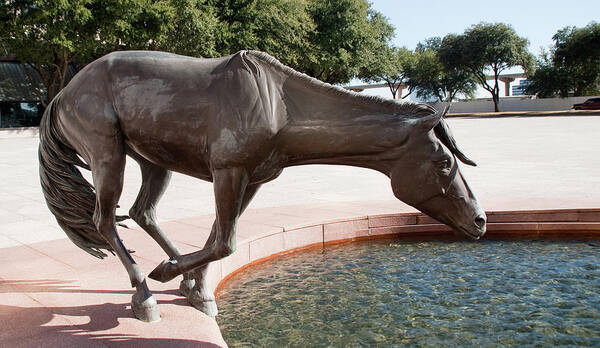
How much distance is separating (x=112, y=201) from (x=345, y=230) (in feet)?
10.7

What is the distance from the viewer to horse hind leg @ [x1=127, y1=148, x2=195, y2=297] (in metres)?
3.85

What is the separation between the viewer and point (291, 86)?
314cm

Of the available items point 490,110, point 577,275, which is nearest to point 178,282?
point 577,275

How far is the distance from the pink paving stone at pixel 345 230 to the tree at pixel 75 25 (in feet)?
82.6

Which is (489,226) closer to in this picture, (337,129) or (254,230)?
(254,230)

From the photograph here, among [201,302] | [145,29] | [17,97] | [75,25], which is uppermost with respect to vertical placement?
[75,25]

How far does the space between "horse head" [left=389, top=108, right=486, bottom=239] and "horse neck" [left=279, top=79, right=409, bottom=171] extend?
0.09m

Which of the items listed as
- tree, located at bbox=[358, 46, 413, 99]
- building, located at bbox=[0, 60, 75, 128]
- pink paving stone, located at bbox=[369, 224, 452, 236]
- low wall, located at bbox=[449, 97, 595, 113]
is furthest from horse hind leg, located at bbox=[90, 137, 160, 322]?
low wall, located at bbox=[449, 97, 595, 113]

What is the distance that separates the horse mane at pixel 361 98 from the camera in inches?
114

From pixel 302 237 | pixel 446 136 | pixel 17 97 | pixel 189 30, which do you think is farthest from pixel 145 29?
pixel 446 136

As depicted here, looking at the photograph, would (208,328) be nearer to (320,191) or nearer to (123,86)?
(123,86)

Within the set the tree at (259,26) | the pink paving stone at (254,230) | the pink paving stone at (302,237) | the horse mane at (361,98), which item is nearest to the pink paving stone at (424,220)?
the pink paving stone at (302,237)

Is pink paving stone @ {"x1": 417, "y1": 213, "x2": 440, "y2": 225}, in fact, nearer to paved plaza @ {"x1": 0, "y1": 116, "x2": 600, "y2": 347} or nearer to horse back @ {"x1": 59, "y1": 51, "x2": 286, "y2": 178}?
paved plaza @ {"x1": 0, "y1": 116, "x2": 600, "y2": 347}

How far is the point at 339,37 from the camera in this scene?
141ft
